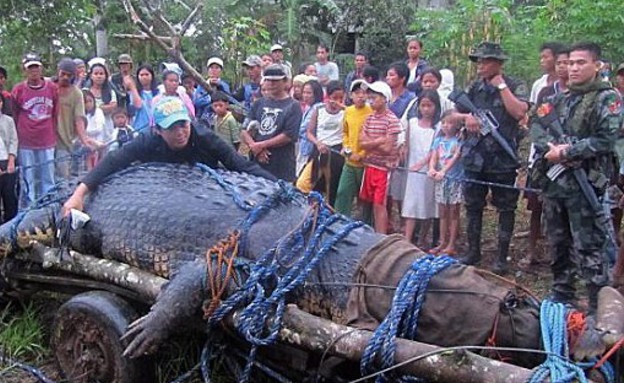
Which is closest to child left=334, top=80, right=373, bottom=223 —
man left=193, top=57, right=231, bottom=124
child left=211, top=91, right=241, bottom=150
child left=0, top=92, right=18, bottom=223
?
child left=211, top=91, right=241, bottom=150

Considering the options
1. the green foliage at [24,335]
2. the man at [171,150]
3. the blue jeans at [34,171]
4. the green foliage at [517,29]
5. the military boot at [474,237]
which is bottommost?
the green foliage at [24,335]

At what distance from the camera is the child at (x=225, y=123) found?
754cm

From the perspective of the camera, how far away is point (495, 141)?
5977 mm

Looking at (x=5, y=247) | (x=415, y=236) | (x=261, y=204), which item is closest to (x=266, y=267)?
(x=261, y=204)

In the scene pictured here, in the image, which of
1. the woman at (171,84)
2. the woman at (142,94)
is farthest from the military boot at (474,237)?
the woman at (142,94)

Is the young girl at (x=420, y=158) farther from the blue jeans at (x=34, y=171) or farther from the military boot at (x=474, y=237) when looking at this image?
the blue jeans at (x=34, y=171)

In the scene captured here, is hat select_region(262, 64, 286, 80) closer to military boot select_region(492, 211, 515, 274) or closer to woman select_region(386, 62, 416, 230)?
woman select_region(386, 62, 416, 230)

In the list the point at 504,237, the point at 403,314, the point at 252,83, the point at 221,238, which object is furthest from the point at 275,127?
the point at 403,314

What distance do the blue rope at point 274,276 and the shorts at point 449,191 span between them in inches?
105

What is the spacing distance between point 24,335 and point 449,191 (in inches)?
142

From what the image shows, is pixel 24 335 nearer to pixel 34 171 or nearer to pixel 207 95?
pixel 34 171

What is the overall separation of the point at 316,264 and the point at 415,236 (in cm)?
364

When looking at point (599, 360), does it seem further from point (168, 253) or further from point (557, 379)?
point (168, 253)

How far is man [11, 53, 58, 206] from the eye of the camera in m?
7.39
